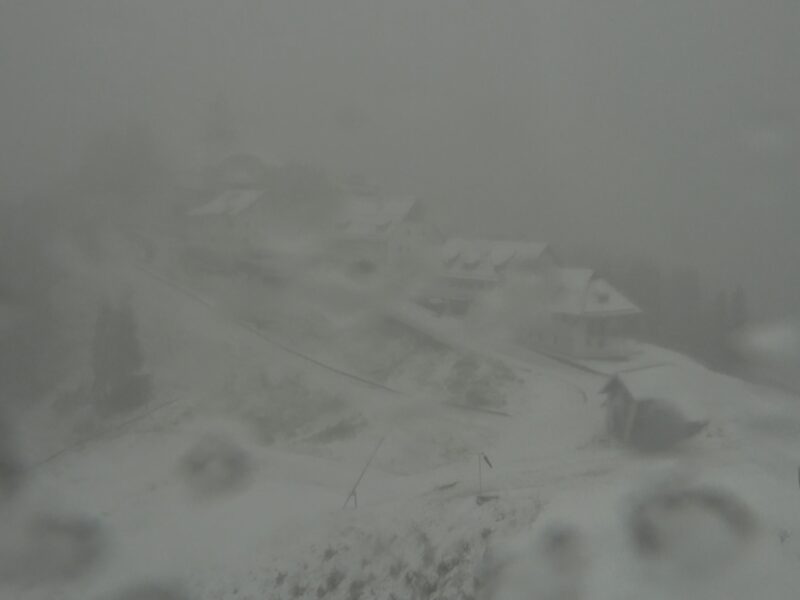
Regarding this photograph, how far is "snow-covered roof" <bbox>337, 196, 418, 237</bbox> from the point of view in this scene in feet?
104

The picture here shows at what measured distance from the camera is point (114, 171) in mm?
43781

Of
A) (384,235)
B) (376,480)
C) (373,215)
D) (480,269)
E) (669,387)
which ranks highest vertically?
(669,387)

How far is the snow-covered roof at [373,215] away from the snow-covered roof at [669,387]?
17.3 meters

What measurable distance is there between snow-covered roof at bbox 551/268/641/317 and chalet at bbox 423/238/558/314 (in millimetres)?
1815

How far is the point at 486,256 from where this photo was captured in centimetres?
2984

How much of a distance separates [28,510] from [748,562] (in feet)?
51.4

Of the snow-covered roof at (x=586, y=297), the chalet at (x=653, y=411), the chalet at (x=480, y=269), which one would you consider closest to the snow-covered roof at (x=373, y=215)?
the chalet at (x=480, y=269)

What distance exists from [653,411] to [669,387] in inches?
45.6

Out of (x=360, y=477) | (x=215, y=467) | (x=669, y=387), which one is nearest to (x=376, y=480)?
(x=360, y=477)

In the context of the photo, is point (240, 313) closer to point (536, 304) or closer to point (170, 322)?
point (170, 322)

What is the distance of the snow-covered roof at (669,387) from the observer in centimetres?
1509

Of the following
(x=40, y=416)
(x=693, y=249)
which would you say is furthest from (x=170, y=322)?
(x=693, y=249)

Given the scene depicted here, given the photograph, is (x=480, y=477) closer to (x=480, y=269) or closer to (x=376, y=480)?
(x=376, y=480)

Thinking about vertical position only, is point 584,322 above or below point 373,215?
below
